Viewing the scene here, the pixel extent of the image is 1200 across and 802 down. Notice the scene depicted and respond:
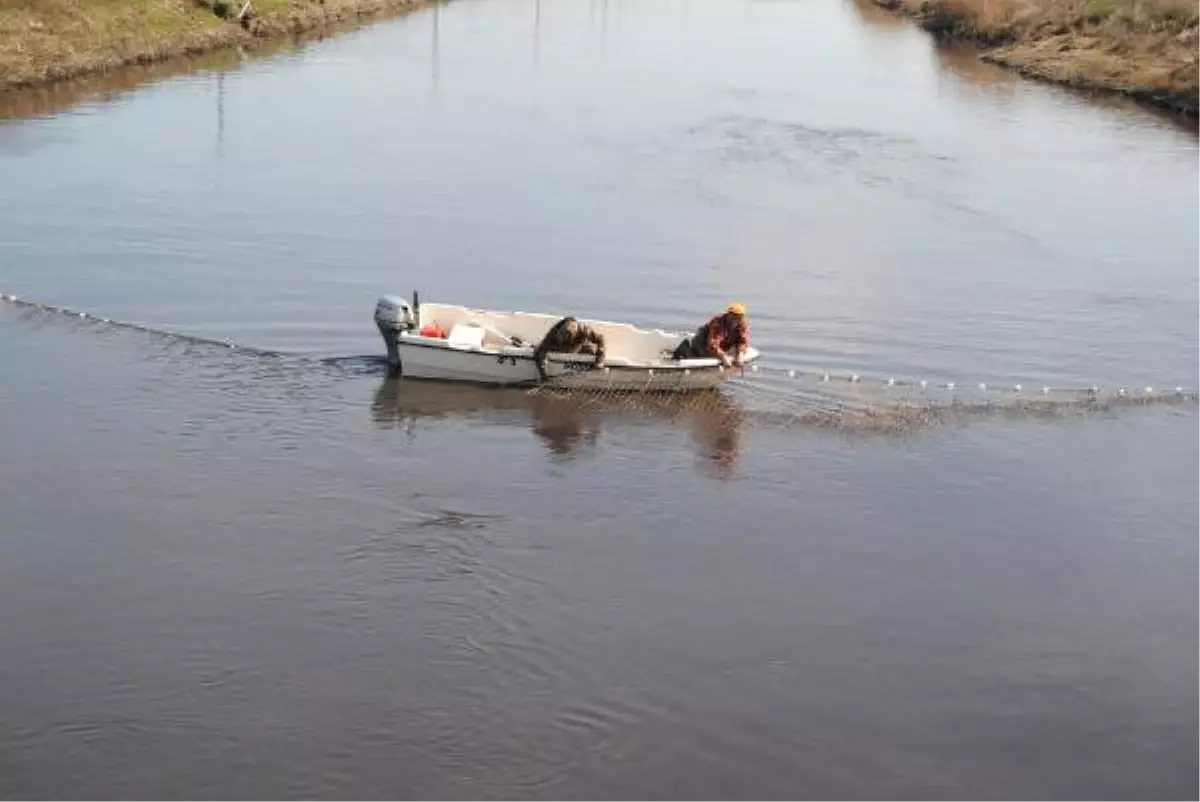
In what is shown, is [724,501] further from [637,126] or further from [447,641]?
[637,126]

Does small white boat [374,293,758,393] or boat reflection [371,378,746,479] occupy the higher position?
small white boat [374,293,758,393]

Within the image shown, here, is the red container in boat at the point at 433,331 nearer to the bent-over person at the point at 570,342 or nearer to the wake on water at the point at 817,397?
the wake on water at the point at 817,397

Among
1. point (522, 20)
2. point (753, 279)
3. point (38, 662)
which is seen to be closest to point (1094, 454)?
point (753, 279)

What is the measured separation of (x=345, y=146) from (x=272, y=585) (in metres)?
25.5

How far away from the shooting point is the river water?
1485cm

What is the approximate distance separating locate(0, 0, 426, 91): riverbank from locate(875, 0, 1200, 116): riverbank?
29299mm

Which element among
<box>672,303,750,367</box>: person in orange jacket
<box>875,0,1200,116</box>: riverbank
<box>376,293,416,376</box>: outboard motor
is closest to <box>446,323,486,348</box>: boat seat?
<box>376,293,416,376</box>: outboard motor

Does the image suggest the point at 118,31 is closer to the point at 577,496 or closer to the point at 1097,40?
the point at 577,496

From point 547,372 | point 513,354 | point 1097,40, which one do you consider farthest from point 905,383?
point 1097,40

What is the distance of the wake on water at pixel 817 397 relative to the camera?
77.8 feet

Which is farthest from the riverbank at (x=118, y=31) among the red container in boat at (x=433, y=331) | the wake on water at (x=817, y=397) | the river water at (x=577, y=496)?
the red container in boat at (x=433, y=331)

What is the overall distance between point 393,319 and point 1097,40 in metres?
50.0

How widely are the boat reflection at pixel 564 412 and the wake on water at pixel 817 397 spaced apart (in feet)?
0.09

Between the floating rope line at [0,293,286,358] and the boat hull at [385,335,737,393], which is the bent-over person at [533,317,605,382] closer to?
the boat hull at [385,335,737,393]
